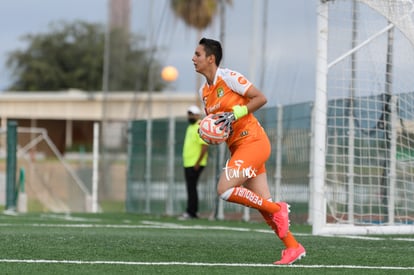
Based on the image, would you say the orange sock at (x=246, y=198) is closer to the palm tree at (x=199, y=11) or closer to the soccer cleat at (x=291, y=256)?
the soccer cleat at (x=291, y=256)

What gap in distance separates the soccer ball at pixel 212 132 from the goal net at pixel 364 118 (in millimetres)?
3574

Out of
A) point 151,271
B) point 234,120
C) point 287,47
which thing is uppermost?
point 287,47

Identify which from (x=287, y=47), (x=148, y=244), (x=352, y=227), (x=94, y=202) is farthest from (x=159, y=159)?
(x=148, y=244)

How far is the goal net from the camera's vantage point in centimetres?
1216

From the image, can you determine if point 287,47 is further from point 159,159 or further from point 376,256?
point 376,256

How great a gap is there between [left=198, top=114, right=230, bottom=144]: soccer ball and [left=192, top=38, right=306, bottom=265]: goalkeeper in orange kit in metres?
0.06

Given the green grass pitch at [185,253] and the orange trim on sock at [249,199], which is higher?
the orange trim on sock at [249,199]

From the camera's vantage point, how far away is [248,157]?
871 centimetres

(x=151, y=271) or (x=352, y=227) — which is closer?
(x=151, y=271)

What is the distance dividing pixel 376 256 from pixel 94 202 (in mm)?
17084

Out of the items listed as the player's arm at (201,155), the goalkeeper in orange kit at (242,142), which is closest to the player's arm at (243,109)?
the goalkeeper in orange kit at (242,142)

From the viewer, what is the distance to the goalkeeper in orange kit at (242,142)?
28.3 feet

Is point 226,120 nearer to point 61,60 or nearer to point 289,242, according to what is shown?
point 289,242

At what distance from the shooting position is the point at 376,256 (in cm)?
940
